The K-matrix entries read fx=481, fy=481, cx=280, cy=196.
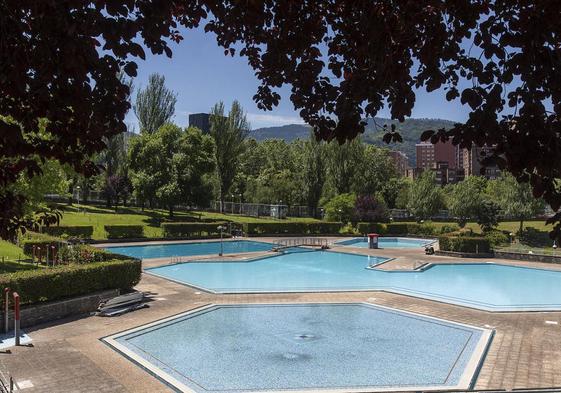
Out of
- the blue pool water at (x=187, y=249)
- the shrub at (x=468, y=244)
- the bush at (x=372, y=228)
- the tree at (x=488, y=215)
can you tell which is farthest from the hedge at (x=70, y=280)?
the tree at (x=488, y=215)

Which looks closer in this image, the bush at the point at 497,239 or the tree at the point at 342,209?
the bush at the point at 497,239

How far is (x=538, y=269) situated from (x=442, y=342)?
19122mm

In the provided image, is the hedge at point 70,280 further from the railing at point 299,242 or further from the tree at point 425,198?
the tree at point 425,198

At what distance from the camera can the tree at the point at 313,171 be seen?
5765cm

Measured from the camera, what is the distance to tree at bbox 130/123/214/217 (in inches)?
1871

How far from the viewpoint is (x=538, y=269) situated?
96.8 ft

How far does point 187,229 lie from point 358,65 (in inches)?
1519

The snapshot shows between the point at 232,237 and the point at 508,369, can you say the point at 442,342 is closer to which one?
the point at 508,369

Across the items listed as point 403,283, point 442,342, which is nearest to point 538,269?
point 403,283

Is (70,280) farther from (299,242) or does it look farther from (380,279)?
(299,242)

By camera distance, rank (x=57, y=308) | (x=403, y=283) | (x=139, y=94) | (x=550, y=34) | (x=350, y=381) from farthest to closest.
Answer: (x=139, y=94) < (x=403, y=283) < (x=57, y=308) < (x=350, y=381) < (x=550, y=34)

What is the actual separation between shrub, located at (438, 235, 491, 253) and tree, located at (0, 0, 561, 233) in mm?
32021

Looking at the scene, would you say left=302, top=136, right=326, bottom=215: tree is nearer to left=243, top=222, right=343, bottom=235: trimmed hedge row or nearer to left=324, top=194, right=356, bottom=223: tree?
left=324, top=194, right=356, bottom=223: tree

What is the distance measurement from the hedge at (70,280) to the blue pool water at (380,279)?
394 centimetres
